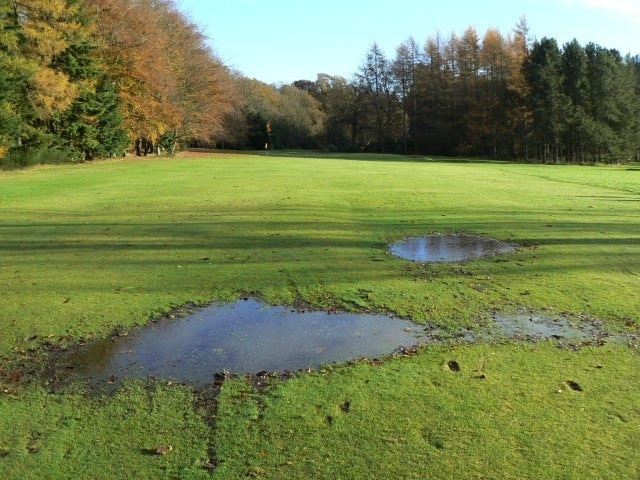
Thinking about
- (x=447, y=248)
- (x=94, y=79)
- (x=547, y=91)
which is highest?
(x=547, y=91)

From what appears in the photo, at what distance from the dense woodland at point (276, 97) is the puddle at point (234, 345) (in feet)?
105

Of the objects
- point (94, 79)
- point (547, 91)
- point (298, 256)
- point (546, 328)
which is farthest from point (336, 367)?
point (547, 91)

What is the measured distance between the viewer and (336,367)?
502 centimetres

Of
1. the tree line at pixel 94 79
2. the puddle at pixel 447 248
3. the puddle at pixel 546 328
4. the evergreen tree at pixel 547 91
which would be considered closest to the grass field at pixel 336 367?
the puddle at pixel 546 328

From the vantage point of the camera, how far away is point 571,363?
501cm

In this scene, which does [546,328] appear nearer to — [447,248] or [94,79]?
[447,248]

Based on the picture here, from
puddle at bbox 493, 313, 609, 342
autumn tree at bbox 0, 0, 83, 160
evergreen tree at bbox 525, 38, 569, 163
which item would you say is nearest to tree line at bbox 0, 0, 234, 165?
autumn tree at bbox 0, 0, 83, 160

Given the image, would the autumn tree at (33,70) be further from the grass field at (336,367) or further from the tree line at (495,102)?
the tree line at (495,102)

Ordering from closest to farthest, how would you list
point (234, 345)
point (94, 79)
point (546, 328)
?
point (234, 345)
point (546, 328)
point (94, 79)

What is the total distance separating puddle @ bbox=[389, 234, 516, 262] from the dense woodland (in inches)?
1191

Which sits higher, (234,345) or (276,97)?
(276,97)

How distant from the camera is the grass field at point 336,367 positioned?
3.58 metres

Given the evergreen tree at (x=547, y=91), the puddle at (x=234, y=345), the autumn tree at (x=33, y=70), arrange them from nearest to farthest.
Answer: the puddle at (x=234, y=345) < the autumn tree at (x=33, y=70) < the evergreen tree at (x=547, y=91)

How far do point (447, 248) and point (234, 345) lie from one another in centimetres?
585
